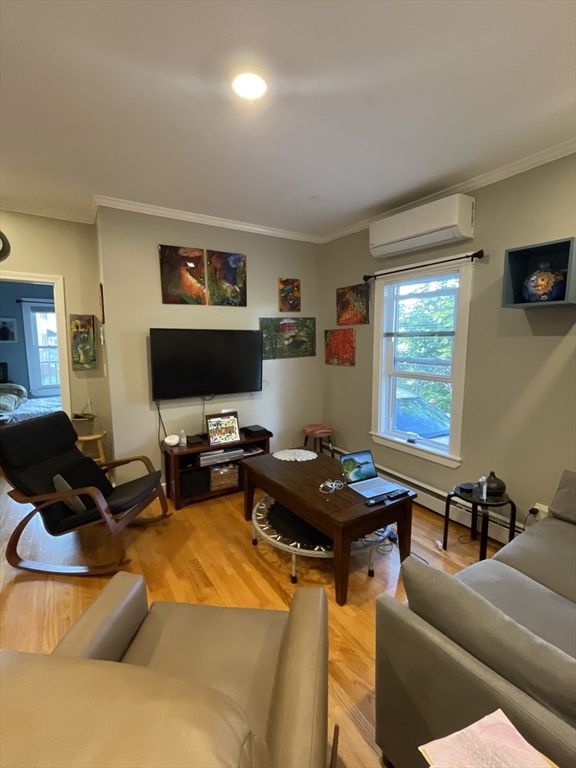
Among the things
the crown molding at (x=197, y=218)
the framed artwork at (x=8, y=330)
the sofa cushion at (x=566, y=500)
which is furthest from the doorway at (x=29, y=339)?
the sofa cushion at (x=566, y=500)

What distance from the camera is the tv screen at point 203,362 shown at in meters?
3.16

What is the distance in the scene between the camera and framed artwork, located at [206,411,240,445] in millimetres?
3328

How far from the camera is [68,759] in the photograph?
1.38 ft

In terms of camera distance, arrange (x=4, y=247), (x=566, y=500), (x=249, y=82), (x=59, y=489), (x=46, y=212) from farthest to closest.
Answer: (x=46, y=212) < (x=4, y=247) < (x=59, y=489) < (x=566, y=500) < (x=249, y=82)

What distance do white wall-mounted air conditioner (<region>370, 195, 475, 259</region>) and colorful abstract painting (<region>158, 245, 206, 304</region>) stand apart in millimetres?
1618

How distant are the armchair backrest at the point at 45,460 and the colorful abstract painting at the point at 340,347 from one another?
99.8 inches

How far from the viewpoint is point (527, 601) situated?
145 centimetres

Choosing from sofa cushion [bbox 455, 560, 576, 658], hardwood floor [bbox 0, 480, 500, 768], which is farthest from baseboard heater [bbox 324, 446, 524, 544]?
sofa cushion [bbox 455, 560, 576, 658]

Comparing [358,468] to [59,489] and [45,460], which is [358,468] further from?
[45,460]

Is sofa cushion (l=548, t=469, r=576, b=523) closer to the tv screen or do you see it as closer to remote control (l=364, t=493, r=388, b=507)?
remote control (l=364, t=493, r=388, b=507)

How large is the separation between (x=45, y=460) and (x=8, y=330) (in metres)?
5.31

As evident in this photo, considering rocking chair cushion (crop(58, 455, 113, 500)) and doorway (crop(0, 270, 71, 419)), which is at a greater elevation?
doorway (crop(0, 270, 71, 419))

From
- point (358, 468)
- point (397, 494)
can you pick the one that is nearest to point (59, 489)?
point (358, 468)

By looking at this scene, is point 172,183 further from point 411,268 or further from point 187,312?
point 411,268
